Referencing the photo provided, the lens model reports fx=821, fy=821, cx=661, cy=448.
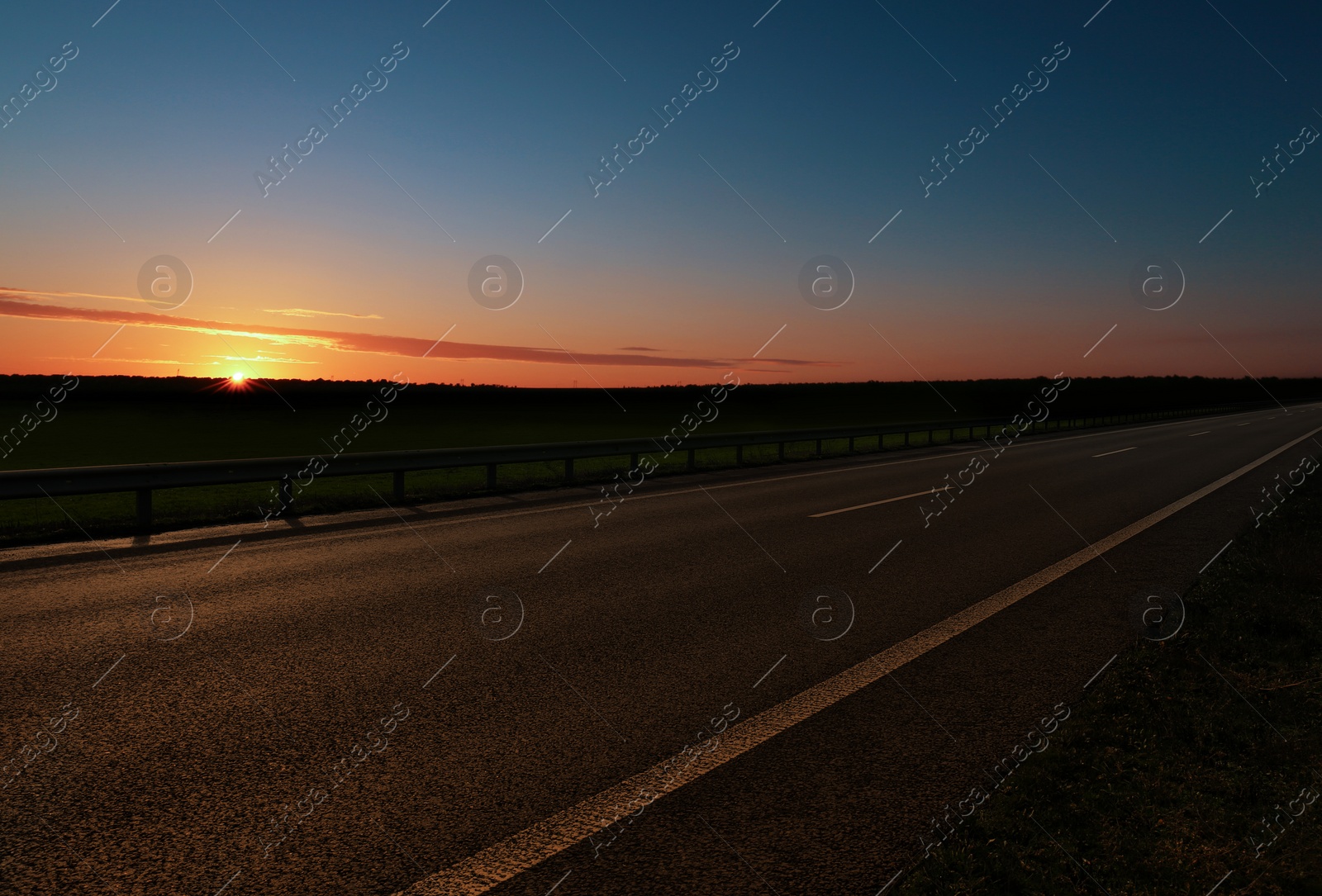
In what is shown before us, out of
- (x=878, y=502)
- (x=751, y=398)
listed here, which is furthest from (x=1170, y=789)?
(x=751, y=398)

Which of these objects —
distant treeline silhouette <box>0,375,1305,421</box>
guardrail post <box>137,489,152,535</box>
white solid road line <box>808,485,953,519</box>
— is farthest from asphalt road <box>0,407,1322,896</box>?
distant treeline silhouette <box>0,375,1305,421</box>

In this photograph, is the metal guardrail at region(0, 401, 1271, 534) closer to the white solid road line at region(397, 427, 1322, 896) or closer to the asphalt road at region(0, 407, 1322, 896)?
the asphalt road at region(0, 407, 1322, 896)

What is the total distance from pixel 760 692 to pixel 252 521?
866 cm

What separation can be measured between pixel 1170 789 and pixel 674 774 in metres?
2.13

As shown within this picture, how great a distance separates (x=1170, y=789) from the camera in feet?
11.5

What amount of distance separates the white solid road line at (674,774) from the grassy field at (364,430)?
894 cm

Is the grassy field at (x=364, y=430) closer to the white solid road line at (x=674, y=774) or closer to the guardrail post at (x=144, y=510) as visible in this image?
the guardrail post at (x=144, y=510)

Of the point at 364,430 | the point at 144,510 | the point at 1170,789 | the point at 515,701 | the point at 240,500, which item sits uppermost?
the point at 364,430

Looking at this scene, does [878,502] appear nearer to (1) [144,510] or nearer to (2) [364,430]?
(1) [144,510]

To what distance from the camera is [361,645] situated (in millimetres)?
5496

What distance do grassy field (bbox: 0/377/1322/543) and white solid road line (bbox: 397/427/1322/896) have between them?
8.94 meters

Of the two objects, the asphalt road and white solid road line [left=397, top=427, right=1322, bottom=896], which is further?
the asphalt road

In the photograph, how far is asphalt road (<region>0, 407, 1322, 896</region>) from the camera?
9.91 feet

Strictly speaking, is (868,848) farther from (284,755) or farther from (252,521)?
(252,521)
